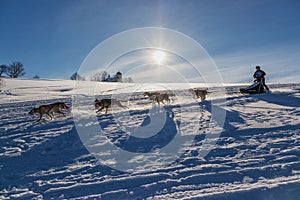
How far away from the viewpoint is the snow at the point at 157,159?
4172mm

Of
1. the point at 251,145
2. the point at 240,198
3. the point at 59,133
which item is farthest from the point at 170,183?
the point at 59,133

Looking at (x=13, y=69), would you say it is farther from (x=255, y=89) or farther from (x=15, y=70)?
(x=255, y=89)

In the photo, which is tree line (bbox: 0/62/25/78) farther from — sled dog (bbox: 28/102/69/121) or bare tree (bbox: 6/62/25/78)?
sled dog (bbox: 28/102/69/121)

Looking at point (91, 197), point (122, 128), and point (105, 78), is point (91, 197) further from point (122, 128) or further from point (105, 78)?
point (105, 78)

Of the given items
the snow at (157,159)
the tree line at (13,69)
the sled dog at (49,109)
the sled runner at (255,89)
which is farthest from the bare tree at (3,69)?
the sled runner at (255,89)

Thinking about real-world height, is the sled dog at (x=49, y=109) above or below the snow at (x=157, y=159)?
above

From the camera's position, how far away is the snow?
13.7ft

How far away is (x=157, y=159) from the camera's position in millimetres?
5598

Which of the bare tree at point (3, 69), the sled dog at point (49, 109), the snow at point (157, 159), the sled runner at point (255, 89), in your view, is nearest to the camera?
the snow at point (157, 159)

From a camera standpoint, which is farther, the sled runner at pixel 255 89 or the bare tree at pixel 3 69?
the bare tree at pixel 3 69

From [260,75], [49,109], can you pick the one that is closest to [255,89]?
[260,75]

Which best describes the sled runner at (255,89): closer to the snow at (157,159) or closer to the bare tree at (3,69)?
the snow at (157,159)

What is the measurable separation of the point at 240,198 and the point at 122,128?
4935 mm

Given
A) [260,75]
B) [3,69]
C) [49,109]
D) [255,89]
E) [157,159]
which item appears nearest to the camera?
[157,159]
